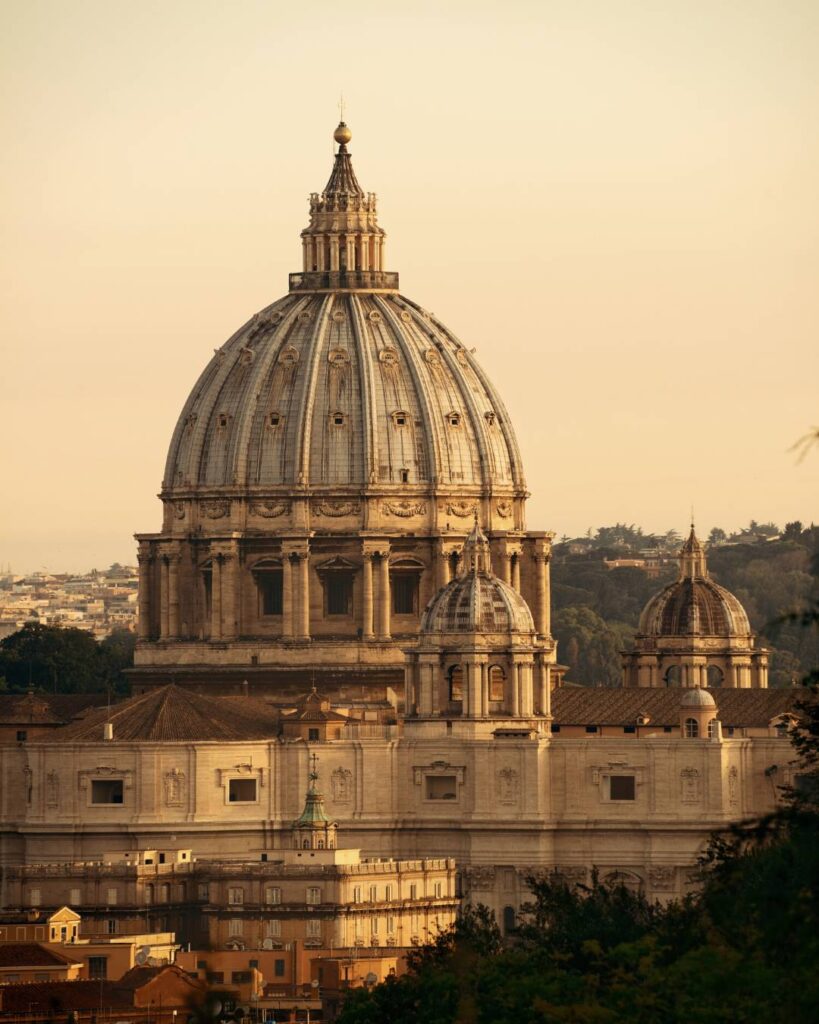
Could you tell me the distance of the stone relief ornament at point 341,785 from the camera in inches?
6078

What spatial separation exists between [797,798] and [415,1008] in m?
12.8

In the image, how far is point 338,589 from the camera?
566 feet

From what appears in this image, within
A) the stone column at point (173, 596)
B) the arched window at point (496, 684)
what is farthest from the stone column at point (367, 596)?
the arched window at point (496, 684)

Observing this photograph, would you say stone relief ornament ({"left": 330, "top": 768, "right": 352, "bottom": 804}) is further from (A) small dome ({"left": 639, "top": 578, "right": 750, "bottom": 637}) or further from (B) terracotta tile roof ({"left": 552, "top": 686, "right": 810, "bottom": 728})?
(A) small dome ({"left": 639, "top": 578, "right": 750, "bottom": 637})

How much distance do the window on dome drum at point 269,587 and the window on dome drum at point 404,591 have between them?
3634 millimetres

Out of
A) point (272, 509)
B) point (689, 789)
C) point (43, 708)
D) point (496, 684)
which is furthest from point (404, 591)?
point (689, 789)

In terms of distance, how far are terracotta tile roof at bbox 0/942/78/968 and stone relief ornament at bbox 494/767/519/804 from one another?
29221mm

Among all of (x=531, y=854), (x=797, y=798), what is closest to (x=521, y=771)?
(x=531, y=854)

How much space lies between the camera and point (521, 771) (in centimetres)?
15288

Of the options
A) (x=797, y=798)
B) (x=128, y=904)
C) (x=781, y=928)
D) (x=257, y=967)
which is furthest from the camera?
(x=128, y=904)

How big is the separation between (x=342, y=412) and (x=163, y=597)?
827 cm

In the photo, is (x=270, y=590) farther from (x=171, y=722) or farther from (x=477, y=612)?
(x=477, y=612)

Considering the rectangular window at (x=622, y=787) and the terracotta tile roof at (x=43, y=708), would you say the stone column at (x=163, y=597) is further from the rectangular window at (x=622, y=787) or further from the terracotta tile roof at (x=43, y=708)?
the rectangular window at (x=622, y=787)

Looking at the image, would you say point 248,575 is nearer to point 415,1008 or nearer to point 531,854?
point 531,854
